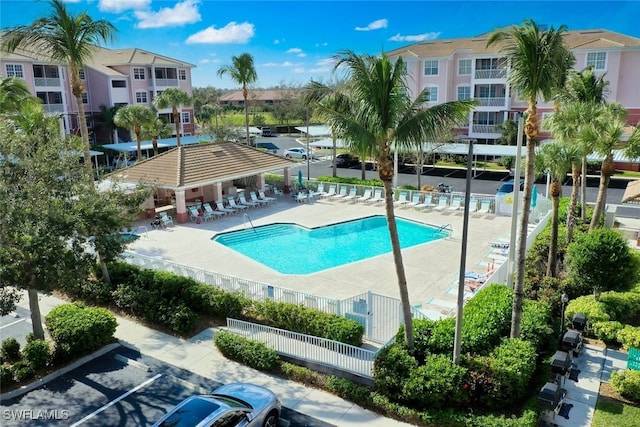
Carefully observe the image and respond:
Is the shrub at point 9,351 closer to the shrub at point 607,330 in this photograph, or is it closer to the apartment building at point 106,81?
the shrub at point 607,330

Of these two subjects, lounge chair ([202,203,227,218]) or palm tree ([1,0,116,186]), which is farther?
lounge chair ([202,203,227,218])

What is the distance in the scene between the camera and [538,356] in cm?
1252

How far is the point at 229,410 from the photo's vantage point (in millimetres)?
9289

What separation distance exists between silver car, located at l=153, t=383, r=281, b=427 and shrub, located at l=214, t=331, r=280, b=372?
2.08m

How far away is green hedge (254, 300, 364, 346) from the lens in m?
12.6

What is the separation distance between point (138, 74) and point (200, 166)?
29.1 m

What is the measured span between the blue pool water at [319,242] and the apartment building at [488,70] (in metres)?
20.7

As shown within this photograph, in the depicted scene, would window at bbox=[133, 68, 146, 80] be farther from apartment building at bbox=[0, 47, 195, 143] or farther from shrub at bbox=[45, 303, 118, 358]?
shrub at bbox=[45, 303, 118, 358]

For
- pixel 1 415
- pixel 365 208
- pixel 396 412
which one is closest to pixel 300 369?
pixel 396 412

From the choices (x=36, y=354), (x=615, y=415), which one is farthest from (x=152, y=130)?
(x=615, y=415)

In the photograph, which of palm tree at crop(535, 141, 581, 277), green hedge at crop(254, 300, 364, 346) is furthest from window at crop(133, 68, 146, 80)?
palm tree at crop(535, 141, 581, 277)

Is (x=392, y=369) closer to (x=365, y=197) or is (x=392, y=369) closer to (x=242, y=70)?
(x=365, y=197)

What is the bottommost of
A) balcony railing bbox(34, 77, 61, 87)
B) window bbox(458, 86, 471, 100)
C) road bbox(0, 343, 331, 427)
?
road bbox(0, 343, 331, 427)

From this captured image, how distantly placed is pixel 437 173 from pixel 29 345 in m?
34.5
